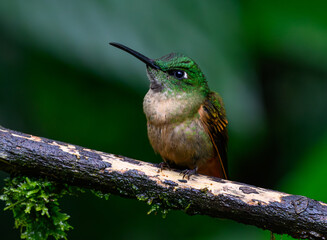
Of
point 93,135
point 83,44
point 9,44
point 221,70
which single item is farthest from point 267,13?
point 9,44

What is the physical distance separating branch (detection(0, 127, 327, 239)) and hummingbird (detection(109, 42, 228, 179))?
20.5 inches

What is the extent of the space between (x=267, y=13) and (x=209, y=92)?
99 centimetres

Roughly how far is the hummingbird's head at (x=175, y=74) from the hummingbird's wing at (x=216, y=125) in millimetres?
161

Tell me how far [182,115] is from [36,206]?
132cm

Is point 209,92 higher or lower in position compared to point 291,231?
higher

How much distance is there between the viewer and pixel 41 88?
505 centimetres

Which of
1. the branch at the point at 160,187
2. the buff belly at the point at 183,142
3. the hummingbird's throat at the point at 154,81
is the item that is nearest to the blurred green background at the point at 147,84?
the hummingbird's throat at the point at 154,81

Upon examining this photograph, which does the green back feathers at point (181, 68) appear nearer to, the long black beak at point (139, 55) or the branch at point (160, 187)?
the long black beak at point (139, 55)

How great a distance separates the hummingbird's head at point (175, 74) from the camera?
3951mm

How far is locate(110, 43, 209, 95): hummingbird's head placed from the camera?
395 centimetres

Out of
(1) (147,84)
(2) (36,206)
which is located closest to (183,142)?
(1) (147,84)

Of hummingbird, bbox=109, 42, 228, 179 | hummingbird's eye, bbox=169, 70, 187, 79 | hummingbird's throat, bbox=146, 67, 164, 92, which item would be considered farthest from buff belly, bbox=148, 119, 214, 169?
hummingbird's eye, bbox=169, 70, 187, 79

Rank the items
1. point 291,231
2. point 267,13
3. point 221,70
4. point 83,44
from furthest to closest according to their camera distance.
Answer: point 267,13 < point 221,70 < point 83,44 < point 291,231

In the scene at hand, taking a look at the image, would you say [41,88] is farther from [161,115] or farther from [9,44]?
[161,115]
